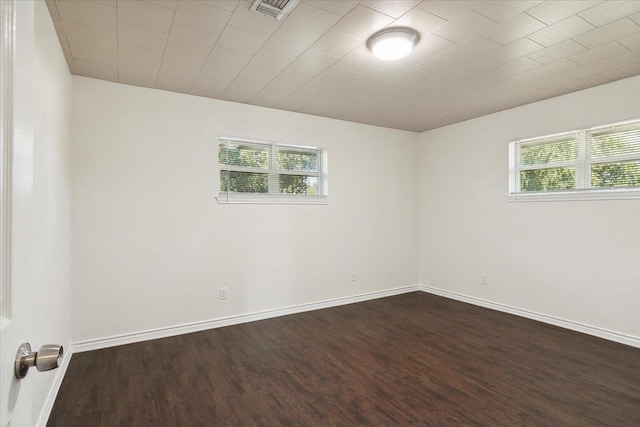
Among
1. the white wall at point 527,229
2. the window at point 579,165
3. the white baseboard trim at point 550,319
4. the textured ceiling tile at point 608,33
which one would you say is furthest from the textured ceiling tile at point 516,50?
the white baseboard trim at point 550,319

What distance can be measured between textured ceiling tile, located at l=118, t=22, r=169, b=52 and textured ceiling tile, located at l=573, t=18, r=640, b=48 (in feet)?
9.96

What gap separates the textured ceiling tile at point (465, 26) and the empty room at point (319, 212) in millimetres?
24

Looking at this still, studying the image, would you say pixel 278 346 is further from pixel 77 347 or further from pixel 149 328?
pixel 77 347

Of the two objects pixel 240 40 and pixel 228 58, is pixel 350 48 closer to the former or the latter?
pixel 240 40

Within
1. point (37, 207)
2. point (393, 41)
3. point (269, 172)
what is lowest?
point (37, 207)

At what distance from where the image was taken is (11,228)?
64cm

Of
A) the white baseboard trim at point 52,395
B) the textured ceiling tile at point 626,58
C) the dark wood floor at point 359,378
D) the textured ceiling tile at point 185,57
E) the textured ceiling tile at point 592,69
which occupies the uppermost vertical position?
the textured ceiling tile at point 626,58

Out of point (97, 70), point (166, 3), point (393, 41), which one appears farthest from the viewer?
point (97, 70)

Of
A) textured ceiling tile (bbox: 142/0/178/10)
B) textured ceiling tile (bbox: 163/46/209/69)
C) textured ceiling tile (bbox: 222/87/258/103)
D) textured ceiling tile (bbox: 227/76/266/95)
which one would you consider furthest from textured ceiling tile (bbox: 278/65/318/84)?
textured ceiling tile (bbox: 142/0/178/10)

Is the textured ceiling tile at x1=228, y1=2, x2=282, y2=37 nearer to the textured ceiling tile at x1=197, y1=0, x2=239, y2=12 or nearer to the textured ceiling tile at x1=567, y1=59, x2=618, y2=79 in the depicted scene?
the textured ceiling tile at x1=197, y1=0, x2=239, y2=12

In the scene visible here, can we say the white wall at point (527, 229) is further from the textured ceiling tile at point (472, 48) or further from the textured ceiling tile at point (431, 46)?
the textured ceiling tile at point (431, 46)

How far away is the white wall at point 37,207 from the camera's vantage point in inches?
26.4

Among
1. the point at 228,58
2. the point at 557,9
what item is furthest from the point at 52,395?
the point at 557,9

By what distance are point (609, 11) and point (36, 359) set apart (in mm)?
3222
